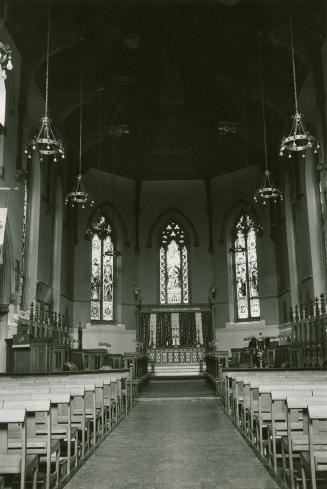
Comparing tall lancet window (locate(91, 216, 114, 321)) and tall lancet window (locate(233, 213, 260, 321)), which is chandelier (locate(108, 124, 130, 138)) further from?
tall lancet window (locate(233, 213, 260, 321))

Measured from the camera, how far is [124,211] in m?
30.1

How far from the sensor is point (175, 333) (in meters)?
27.8

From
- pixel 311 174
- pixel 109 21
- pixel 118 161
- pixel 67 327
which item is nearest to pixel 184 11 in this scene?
pixel 109 21

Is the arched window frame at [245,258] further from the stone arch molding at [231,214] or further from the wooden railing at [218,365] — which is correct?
the wooden railing at [218,365]

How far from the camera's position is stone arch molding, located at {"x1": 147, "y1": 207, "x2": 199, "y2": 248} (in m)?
30.4

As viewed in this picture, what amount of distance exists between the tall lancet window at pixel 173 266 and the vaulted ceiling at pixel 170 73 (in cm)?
349

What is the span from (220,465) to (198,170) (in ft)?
82.2

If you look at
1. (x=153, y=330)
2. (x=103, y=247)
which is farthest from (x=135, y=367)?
(x=103, y=247)

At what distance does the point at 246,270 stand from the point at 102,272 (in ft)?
26.2

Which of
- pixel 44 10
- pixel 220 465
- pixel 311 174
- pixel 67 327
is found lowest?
pixel 220 465

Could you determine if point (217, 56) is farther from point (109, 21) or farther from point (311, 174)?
point (311, 174)

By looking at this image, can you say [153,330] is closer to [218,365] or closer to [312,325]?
[312,325]

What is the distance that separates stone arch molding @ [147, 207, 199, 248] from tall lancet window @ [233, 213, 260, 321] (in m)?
2.51

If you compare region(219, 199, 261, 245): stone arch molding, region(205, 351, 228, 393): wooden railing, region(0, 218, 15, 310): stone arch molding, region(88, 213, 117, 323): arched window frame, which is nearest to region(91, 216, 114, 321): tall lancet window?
region(88, 213, 117, 323): arched window frame
